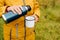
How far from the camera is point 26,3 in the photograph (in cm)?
299

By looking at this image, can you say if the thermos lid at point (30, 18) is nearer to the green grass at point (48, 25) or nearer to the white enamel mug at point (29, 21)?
the white enamel mug at point (29, 21)

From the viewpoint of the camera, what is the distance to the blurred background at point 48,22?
5.17 metres

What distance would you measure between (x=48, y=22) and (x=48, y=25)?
0.26 metres

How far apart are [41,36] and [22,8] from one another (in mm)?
2423

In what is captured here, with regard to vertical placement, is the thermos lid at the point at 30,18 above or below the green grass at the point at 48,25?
above

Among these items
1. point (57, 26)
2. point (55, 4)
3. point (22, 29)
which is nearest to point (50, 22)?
point (57, 26)

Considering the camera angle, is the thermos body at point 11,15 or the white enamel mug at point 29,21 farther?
the white enamel mug at point 29,21

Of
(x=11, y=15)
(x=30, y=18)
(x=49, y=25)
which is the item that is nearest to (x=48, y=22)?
(x=49, y=25)

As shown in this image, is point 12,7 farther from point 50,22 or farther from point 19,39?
point 50,22

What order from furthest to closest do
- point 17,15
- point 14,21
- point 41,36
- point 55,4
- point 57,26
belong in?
point 55,4, point 57,26, point 41,36, point 14,21, point 17,15

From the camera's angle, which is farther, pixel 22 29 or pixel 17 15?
pixel 22 29

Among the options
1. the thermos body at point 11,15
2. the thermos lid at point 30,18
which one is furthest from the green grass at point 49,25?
the thermos body at point 11,15

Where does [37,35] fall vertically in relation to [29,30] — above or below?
below

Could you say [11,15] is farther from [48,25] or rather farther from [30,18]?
[48,25]
